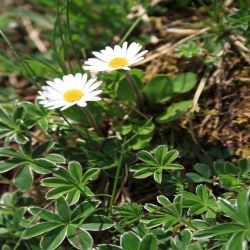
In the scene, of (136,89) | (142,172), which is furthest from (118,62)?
(142,172)

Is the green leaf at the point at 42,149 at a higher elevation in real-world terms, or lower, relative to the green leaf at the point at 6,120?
lower

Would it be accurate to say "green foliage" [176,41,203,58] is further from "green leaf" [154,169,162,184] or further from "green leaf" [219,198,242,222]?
"green leaf" [219,198,242,222]

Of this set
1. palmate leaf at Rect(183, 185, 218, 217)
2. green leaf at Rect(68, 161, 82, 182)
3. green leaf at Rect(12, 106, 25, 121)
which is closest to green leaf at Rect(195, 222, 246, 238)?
palmate leaf at Rect(183, 185, 218, 217)

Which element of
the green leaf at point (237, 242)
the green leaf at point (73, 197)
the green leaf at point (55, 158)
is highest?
the green leaf at point (55, 158)

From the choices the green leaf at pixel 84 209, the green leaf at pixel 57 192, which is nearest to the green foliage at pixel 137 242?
the green leaf at pixel 84 209

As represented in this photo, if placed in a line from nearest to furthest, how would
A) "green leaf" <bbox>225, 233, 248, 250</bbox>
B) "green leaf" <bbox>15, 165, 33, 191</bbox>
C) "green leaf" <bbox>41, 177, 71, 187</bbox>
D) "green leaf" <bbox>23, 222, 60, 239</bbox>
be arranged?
1. "green leaf" <bbox>225, 233, 248, 250</bbox>
2. "green leaf" <bbox>23, 222, 60, 239</bbox>
3. "green leaf" <bbox>41, 177, 71, 187</bbox>
4. "green leaf" <bbox>15, 165, 33, 191</bbox>

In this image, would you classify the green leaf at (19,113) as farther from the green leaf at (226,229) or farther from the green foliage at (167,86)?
the green leaf at (226,229)

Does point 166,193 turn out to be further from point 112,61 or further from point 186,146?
point 112,61

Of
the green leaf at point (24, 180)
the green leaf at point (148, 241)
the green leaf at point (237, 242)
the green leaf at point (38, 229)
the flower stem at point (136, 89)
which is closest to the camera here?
the green leaf at point (237, 242)
